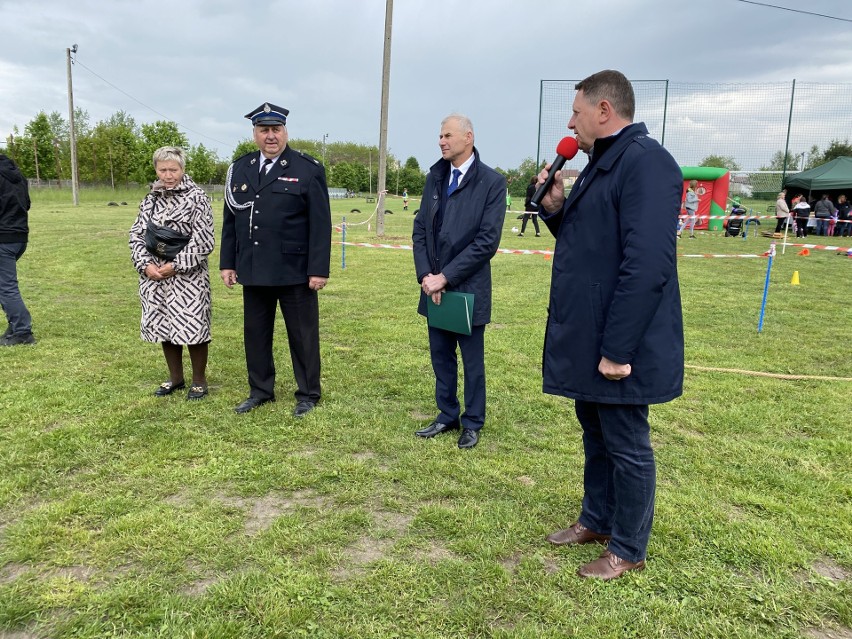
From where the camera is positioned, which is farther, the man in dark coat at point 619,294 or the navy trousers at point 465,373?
the navy trousers at point 465,373

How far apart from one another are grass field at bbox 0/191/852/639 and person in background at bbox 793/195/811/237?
19448 mm

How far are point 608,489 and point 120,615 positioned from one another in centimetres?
210

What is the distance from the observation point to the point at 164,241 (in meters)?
4.15

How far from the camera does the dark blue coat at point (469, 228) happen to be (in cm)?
354

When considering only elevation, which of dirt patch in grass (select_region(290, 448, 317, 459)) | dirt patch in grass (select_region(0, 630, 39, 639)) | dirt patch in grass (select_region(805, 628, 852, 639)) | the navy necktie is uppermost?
the navy necktie

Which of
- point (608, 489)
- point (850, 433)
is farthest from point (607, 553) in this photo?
point (850, 433)

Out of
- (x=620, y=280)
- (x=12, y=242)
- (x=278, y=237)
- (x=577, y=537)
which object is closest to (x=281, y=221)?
(x=278, y=237)

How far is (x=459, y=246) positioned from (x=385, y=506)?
1627mm

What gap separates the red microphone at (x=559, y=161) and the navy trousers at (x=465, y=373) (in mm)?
1436

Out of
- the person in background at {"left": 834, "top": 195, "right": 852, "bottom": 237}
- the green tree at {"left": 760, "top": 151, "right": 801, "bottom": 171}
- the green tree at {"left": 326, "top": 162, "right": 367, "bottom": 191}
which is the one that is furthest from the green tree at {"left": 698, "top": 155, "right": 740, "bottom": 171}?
the green tree at {"left": 326, "top": 162, "right": 367, "bottom": 191}

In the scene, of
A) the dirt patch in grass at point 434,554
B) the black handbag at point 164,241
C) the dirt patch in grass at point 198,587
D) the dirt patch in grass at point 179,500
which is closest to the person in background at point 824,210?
the black handbag at point 164,241

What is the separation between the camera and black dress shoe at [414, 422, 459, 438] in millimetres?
3867

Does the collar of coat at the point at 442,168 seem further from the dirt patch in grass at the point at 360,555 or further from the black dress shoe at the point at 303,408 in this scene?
the dirt patch in grass at the point at 360,555

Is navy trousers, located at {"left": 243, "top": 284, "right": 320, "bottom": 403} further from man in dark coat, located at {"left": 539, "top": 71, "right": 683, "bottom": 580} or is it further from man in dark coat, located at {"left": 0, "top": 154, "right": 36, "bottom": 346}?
man in dark coat, located at {"left": 0, "top": 154, "right": 36, "bottom": 346}
